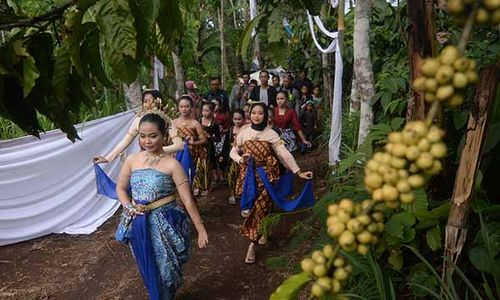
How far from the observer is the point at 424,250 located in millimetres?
2578

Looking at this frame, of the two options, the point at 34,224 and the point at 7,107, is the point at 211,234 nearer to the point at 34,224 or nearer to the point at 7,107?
the point at 34,224

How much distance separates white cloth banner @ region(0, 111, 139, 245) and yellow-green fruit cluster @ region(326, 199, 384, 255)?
470 cm

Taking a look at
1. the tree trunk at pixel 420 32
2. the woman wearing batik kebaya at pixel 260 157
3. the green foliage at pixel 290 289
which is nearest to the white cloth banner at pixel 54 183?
the woman wearing batik kebaya at pixel 260 157

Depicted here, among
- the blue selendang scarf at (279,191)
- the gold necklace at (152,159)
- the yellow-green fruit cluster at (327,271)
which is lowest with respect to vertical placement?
the blue selendang scarf at (279,191)

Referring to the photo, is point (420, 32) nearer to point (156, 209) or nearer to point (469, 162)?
point (469, 162)

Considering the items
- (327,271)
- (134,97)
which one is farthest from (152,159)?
(134,97)

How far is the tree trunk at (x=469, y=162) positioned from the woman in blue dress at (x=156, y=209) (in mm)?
1792

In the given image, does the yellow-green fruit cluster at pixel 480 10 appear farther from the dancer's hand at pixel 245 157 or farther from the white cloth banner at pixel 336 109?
the white cloth banner at pixel 336 109

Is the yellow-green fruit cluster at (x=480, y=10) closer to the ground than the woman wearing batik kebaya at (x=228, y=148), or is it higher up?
higher up

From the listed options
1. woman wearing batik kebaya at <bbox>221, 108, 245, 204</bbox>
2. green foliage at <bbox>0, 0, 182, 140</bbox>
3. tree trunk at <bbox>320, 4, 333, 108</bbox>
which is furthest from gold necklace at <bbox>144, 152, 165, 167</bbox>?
tree trunk at <bbox>320, 4, 333, 108</bbox>

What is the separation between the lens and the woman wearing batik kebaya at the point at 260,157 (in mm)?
4305

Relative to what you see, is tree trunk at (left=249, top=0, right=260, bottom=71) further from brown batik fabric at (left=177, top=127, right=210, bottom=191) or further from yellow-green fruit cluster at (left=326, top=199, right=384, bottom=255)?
yellow-green fruit cluster at (left=326, top=199, right=384, bottom=255)

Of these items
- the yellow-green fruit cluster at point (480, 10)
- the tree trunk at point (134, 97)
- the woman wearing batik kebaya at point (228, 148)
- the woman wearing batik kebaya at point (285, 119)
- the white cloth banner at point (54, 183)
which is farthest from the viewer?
the woman wearing batik kebaya at point (285, 119)

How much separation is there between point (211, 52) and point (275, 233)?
10442mm
